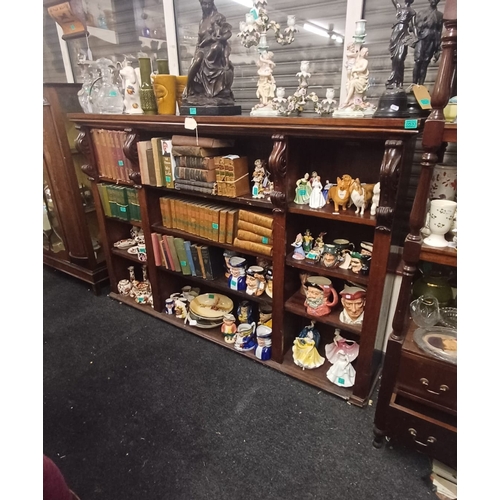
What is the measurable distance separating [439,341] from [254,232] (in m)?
0.89

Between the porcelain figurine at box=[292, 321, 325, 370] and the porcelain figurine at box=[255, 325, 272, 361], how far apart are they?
0.46ft

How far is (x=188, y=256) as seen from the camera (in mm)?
1924

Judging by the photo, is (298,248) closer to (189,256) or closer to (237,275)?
(237,275)

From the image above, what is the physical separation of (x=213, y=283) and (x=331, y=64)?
125 cm

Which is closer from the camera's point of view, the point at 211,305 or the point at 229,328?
the point at 229,328

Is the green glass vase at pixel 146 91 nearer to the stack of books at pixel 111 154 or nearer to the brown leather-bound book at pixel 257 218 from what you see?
the stack of books at pixel 111 154

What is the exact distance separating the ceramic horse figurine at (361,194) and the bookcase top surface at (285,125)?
227mm

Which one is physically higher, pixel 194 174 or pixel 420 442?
pixel 194 174

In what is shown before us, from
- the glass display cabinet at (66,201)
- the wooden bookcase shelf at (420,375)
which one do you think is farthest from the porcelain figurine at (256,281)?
the glass display cabinet at (66,201)

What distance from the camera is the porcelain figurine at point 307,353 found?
171 centimetres

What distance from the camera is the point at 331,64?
5.04ft

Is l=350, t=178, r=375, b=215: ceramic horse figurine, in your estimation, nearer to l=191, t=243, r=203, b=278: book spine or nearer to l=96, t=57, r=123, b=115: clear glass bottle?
l=191, t=243, r=203, b=278: book spine

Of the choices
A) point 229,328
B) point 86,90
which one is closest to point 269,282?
point 229,328

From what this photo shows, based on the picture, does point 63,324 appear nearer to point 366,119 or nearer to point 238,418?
point 238,418
